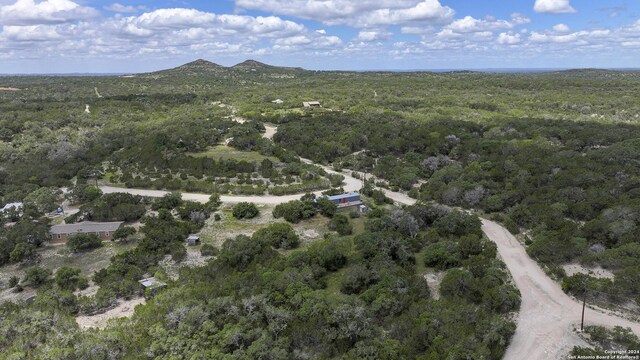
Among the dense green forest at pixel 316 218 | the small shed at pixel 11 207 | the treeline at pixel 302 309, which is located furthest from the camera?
the small shed at pixel 11 207

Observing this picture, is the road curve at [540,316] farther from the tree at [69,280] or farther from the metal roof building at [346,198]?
the tree at [69,280]

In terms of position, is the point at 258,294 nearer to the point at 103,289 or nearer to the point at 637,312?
the point at 103,289

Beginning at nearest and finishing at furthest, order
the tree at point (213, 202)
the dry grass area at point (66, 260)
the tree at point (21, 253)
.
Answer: the dry grass area at point (66, 260) < the tree at point (21, 253) < the tree at point (213, 202)

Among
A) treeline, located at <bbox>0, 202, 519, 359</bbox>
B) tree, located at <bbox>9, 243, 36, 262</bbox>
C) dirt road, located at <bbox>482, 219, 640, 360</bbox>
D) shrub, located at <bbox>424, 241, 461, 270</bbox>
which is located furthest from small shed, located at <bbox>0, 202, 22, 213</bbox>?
dirt road, located at <bbox>482, 219, 640, 360</bbox>

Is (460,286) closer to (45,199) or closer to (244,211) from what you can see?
(244,211)

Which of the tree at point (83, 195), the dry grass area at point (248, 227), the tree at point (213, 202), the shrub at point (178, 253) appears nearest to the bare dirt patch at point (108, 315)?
the shrub at point (178, 253)

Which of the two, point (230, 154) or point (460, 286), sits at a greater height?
point (230, 154)

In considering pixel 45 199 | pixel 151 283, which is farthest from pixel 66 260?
pixel 45 199

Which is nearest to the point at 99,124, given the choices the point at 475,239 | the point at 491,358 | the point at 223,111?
the point at 223,111
